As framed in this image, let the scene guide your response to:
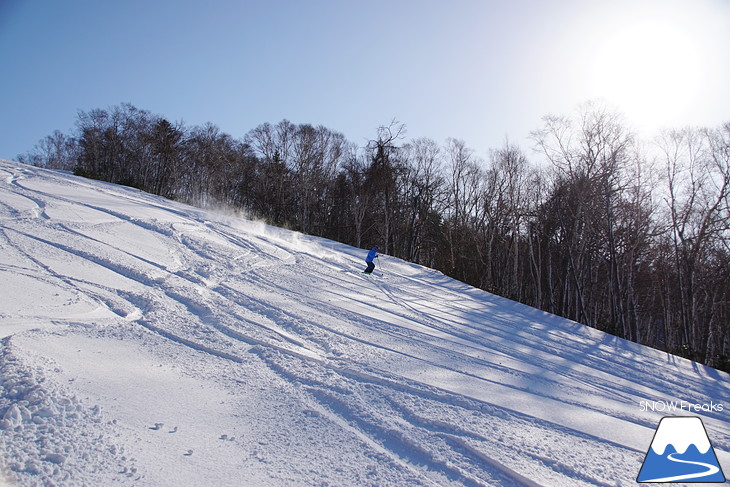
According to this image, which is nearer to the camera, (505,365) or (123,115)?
(505,365)

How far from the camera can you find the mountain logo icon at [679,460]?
3.12 metres

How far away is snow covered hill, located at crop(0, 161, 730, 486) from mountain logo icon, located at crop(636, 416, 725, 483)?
14 cm

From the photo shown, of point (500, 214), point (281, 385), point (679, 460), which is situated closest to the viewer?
point (679, 460)

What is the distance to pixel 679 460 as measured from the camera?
3.38m

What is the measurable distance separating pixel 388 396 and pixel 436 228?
94.7 feet

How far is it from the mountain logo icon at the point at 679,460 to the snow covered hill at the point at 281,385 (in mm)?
136

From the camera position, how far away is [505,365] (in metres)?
5.76

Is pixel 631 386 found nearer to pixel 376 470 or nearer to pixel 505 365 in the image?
pixel 505 365

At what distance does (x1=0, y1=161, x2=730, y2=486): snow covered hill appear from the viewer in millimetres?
2701

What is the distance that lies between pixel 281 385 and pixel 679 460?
154 inches

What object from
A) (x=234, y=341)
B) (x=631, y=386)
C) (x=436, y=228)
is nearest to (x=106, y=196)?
(x=234, y=341)

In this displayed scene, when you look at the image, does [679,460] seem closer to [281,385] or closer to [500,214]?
[281,385]

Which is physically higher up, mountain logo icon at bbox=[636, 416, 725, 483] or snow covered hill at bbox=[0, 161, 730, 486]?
mountain logo icon at bbox=[636, 416, 725, 483]

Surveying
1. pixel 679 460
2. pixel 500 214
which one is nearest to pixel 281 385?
pixel 679 460
